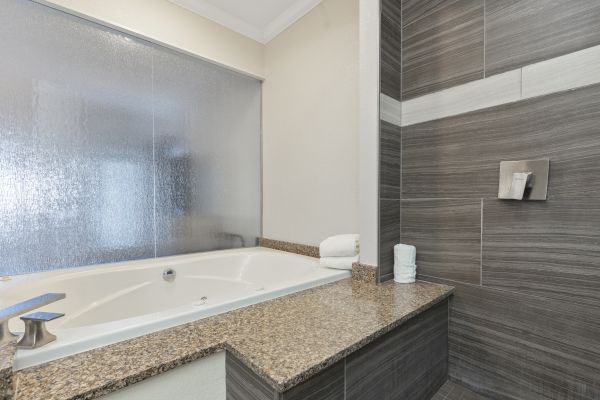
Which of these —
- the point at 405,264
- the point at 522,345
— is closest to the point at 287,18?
the point at 405,264

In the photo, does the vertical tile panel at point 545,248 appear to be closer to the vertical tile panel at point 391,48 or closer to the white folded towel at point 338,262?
the white folded towel at point 338,262

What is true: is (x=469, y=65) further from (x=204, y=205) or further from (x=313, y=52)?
(x=204, y=205)

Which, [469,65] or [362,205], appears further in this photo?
[362,205]

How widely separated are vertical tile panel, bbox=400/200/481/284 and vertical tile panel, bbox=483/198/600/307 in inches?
1.8

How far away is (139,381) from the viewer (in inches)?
24.4

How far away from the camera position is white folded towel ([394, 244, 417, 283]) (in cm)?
136

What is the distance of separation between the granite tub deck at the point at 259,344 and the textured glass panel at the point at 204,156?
123 cm

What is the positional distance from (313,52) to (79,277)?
2064mm

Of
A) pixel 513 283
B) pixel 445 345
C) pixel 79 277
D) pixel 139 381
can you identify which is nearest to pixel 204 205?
pixel 79 277

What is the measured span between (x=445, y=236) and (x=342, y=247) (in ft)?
1.68

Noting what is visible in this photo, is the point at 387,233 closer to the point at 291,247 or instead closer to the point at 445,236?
the point at 445,236

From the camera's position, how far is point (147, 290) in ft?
5.55

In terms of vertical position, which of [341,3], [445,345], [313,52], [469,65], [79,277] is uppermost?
[341,3]

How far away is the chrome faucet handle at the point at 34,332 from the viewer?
65 cm
